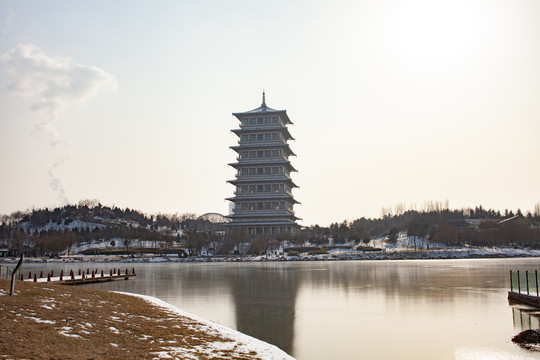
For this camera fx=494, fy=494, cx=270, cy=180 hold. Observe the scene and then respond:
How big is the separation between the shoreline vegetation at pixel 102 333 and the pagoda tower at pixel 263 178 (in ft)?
305

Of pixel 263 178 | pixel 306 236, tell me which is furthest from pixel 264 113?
pixel 306 236

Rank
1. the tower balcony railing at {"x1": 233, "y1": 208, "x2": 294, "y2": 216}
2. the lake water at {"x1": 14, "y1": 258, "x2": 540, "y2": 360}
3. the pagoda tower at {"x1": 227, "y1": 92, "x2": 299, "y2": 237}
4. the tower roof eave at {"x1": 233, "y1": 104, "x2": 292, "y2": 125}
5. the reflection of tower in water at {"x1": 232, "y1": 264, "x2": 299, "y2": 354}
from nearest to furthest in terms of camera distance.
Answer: the lake water at {"x1": 14, "y1": 258, "x2": 540, "y2": 360} → the reflection of tower in water at {"x1": 232, "y1": 264, "x2": 299, "y2": 354} → the pagoda tower at {"x1": 227, "y1": 92, "x2": 299, "y2": 237} → the tower balcony railing at {"x1": 233, "y1": 208, "x2": 294, "y2": 216} → the tower roof eave at {"x1": 233, "y1": 104, "x2": 292, "y2": 125}

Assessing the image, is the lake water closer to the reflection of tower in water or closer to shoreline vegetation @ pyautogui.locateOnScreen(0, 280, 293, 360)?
the reflection of tower in water

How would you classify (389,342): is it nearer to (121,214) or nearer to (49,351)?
(49,351)

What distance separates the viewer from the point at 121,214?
18712cm

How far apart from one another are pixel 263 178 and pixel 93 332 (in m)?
104

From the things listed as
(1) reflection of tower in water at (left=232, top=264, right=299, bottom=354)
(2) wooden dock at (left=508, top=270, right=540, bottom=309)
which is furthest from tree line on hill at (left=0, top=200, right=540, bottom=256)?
(2) wooden dock at (left=508, top=270, right=540, bottom=309)

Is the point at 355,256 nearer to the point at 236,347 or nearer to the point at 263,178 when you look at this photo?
the point at 263,178

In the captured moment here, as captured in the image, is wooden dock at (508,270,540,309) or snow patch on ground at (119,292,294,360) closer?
snow patch on ground at (119,292,294,360)

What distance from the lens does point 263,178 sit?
117312 millimetres

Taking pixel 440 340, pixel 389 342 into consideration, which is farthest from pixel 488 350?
pixel 389 342

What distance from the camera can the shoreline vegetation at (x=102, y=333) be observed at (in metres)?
11.2

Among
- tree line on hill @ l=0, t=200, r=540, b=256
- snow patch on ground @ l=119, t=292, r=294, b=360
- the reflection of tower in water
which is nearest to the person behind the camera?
snow patch on ground @ l=119, t=292, r=294, b=360

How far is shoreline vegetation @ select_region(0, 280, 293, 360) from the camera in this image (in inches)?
441
